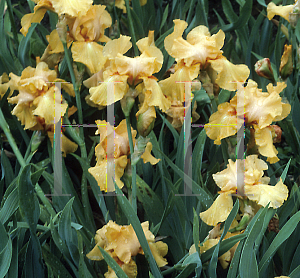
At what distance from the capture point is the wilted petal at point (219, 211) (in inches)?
24.9

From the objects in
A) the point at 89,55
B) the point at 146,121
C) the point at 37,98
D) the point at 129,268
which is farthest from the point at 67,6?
the point at 129,268

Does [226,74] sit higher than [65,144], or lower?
higher

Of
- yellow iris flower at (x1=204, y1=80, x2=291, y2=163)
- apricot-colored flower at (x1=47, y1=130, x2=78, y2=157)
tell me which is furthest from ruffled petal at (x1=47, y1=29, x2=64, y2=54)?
yellow iris flower at (x1=204, y1=80, x2=291, y2=163)

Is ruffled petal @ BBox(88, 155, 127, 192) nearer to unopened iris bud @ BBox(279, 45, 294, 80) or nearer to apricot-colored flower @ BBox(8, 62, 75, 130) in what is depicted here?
apricot-colored flower @ BBox(8, 62, 75, 130)

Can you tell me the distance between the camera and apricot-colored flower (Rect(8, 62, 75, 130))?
Result: 0.83 metres

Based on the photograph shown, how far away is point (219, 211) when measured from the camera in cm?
64

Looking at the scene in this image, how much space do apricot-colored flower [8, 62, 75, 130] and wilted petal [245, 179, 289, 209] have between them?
0.49 meters

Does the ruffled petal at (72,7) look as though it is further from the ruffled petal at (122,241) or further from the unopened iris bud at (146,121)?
the ruffled petal at (122,241)

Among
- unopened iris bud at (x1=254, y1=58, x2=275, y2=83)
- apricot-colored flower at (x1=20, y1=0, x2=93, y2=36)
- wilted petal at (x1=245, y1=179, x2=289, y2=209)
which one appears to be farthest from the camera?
unopened iris bud at (x1=254, y1=58, x2=275, y2=83)

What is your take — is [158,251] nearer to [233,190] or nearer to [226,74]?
[233,190]

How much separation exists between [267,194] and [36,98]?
619mm

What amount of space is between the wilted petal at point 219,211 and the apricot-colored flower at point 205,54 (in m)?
0.23

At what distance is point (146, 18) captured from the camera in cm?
131

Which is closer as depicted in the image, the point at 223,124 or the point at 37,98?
the point at 223,124
